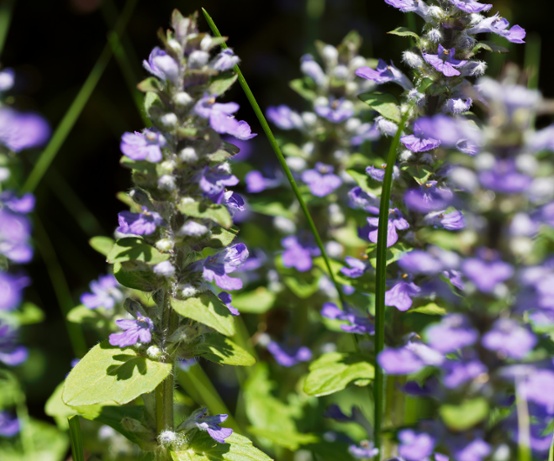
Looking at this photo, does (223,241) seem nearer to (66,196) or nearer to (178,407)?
(178,407)

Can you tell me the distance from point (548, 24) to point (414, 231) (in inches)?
136

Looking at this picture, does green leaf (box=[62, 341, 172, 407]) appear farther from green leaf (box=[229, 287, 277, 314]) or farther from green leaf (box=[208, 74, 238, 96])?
green leaf (box=[229, 287, 277, 314])

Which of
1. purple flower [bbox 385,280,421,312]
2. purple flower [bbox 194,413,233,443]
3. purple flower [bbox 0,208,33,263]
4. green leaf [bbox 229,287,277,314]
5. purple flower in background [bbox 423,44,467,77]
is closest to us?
purple flower [bbox 194,413,233,443]

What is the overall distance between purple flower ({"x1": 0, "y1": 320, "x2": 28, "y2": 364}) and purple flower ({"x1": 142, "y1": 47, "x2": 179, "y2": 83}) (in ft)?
4.62

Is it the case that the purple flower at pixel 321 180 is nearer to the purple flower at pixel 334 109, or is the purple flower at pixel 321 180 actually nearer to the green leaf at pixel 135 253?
the purple flower at pixel 334 109

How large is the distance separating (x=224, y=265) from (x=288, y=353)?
1318 millimetres

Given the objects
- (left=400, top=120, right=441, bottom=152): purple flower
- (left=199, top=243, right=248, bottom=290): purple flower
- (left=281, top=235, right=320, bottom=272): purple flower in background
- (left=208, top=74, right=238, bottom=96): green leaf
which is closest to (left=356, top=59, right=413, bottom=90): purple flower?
(left=400, top=120, right=441, bottom=152): purple flower

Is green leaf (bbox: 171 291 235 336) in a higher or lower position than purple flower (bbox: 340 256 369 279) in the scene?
higher

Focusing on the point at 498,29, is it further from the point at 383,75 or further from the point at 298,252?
the point at 298,252

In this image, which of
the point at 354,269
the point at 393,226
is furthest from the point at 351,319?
the point at 393,226

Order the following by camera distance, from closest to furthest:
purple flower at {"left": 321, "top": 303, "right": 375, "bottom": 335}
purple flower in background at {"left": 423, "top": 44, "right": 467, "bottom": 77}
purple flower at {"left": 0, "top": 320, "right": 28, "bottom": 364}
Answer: purple flower in background at {"left": 423, "top": 44, "right": 467, "bottom": 77}
purple flower at {"left": 321, "top": 303, "right": 375, "bottom": 335}
purple flower at {"left": 0, "top": 320, "right": 28, "bottom": 364}

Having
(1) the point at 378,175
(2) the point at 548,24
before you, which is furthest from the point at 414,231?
(2) the point at 548,24

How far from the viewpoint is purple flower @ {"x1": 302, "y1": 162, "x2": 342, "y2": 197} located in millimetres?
3059

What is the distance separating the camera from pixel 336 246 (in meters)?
3.28
